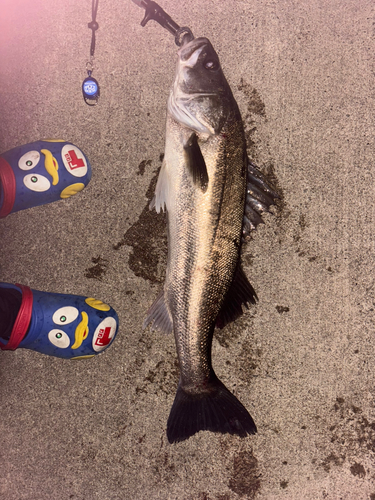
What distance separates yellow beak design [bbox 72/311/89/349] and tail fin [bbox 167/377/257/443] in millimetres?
932

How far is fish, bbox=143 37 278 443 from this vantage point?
6.46 feet

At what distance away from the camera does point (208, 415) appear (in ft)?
7.23

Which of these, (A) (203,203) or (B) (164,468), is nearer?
(A) (203,203)

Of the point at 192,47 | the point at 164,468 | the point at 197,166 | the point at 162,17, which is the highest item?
the point at 162,17

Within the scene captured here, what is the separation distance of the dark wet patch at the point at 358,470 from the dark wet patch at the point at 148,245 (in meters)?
2.27

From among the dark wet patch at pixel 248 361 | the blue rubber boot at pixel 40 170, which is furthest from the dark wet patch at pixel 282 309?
the blue rubber boot at pixel 40 170

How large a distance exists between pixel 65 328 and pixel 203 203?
1.59 meters

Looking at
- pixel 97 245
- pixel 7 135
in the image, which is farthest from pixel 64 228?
pixel 7 135

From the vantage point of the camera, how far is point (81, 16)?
2.70 meters

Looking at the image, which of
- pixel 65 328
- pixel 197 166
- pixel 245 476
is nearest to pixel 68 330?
pixel 65 328

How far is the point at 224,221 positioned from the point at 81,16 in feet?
7.77

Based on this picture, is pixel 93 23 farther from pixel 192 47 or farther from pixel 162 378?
pixel 162 378

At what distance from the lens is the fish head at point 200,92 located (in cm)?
199

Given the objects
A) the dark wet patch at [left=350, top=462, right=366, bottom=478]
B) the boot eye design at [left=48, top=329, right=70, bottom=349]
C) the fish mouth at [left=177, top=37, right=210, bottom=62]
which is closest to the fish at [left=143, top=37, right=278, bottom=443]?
the fish mouth at [left=177, top=37, right=210, bottom=62]
